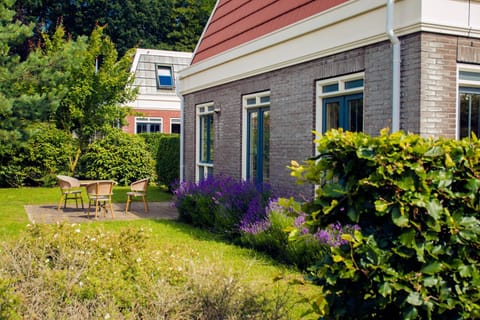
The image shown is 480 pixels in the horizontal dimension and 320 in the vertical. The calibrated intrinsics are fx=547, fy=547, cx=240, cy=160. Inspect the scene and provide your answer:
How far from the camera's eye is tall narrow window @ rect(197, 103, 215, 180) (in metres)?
14.4

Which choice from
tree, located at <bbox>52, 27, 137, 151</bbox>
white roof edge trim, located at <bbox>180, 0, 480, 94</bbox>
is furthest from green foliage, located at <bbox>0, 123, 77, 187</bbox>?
white roof edge trim, located at <bbox>180, 0, 480, 94</bbox>

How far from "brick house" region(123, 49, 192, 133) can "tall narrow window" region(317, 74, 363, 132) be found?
2363cm

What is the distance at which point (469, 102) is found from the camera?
7910 mm

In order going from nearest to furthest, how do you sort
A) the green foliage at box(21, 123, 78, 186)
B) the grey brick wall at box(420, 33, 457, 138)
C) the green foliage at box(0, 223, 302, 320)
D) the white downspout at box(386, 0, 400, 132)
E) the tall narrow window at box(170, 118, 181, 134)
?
the green foliage at box(0, 223, 302, 320) → the grey brick wall at box(420, 33, 457, 138) → the white downspout at box(386, 0, 400, 132) → the green foliage at box(21, 123, 78, 186) → the tall narrow window at box(170, 118, 181, 134)

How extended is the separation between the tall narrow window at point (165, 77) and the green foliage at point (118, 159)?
10.3 meters

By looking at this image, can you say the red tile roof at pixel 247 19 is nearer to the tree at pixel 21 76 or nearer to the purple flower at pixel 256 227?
the purple flower at pixel 256 227

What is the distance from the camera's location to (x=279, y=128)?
10766 millimetres

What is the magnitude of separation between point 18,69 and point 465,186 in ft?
42.7

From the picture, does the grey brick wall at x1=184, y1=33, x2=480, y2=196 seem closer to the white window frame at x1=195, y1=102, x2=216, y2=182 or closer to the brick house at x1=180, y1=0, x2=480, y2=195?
the brick house at x1=180, y1=0, x2=480, y2=195

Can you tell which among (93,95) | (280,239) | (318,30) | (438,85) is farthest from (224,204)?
(93,95)

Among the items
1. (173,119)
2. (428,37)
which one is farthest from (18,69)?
(173,119)

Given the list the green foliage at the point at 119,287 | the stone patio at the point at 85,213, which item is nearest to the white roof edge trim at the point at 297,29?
the stone patio at the point at 85,213

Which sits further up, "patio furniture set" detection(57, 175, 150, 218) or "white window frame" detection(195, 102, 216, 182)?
"white window frame" detection(195, 102, 216, 182)

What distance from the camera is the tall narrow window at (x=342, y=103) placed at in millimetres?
8773
